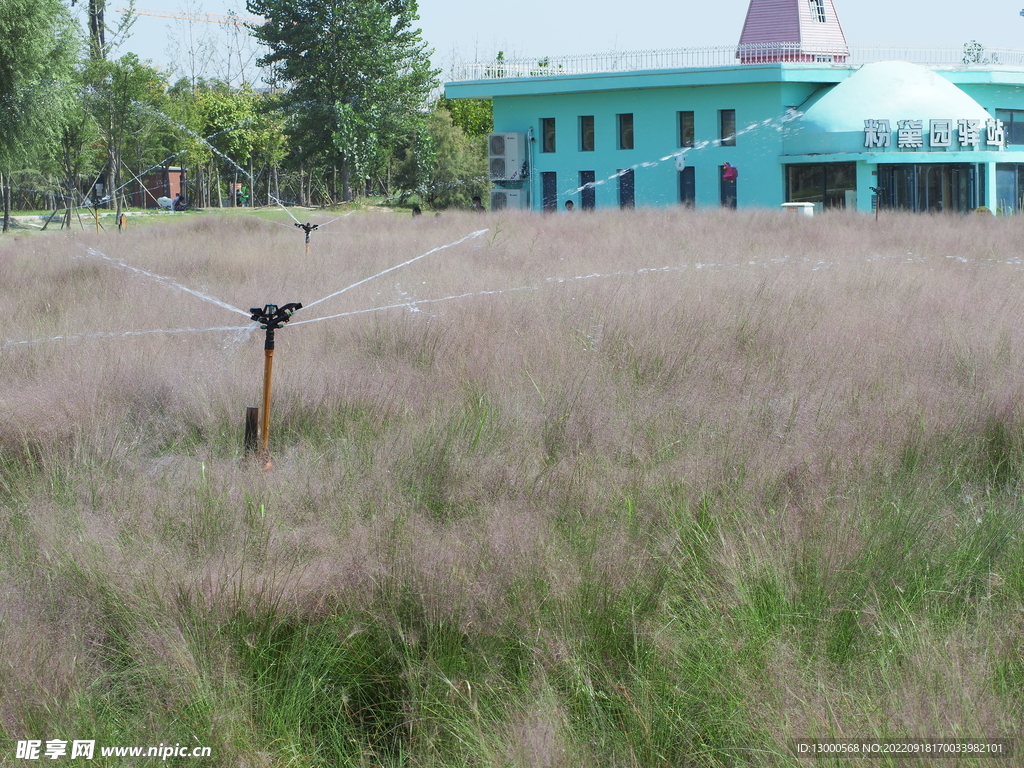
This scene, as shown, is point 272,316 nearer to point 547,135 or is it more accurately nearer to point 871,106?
point 871,106

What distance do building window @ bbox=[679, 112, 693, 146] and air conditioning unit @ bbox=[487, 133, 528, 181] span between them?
5.97 meters

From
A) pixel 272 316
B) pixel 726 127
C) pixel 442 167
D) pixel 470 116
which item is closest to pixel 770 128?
pixel 726 127

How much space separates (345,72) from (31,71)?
25210mm

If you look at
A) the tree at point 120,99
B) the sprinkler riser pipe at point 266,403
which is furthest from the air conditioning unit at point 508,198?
the sprinkler riser pipe at point 266,403

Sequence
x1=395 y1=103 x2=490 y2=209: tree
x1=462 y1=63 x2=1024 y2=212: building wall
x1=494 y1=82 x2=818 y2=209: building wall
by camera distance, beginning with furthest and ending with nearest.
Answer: x1=395 y1=103 x2=490 y2=209: tree
x1=494 y1=82 x2=818 y2=209: building wall
x1=462 y1=63 x2=1024 y2=212: building wall

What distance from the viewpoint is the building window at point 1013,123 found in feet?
130

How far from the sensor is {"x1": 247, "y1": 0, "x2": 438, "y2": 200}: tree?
4616cm

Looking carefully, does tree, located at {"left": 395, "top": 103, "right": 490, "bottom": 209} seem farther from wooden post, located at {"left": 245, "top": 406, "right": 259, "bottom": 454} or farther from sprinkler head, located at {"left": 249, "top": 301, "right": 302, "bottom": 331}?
wooden post, located at {"left": 245, "top": 406, "right": 259, "bottom": 454}

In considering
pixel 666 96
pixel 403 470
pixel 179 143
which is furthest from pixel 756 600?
pixel 179 143

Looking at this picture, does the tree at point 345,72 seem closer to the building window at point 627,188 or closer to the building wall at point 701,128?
the building wall at point 701,128

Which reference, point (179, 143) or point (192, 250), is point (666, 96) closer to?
point (179, 143)

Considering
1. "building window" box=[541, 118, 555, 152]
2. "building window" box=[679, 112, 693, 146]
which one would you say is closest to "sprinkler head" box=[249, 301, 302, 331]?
"building window" box=[679, 112, 693, 146]

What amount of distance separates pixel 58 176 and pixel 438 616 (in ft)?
160

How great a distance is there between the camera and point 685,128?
123ft
